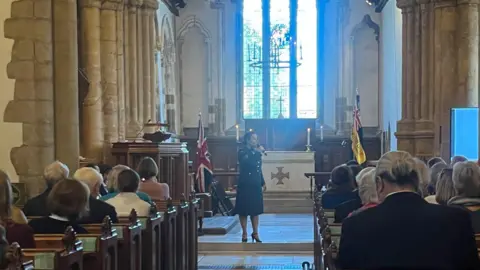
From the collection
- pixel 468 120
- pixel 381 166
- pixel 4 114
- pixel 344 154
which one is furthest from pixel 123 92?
pixel 381 166

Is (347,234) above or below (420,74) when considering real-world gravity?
below

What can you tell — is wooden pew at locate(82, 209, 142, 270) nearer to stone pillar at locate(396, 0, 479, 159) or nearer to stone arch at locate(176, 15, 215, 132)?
stone pillar at locate(396, 0, 479, 159)

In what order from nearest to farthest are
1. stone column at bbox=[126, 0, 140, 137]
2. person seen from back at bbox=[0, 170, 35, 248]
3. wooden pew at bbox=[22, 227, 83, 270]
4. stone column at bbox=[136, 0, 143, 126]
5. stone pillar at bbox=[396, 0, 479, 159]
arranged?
1. wooden pew at bbox=[22, 227, 83, 270]
2. person seen from back at bbox=[0, 170, 35, 248]
3. stone pillar at bbox=[396, 0, 479, 159]
4. stone column at bbox=[126, 0, 140, 137]
5. stone column at bbox=[136, 0, 143, 126]

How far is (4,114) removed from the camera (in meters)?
6.85

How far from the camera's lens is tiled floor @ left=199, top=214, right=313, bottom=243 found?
31.1ft

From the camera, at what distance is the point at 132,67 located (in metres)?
11.7

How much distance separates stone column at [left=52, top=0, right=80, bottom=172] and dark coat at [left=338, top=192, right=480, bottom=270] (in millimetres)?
4678

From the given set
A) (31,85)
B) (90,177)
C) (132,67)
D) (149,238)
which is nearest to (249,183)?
(31,85)

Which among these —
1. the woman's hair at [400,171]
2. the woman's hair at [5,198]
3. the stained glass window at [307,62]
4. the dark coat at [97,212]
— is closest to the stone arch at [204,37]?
the stained glass window at [307,62]

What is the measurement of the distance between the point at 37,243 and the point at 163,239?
6.57 feet

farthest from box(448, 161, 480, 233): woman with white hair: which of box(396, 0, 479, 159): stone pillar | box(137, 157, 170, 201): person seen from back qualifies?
box(396, 0, 479, 159): stone pillar

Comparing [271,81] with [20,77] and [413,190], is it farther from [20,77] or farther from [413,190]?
[413,190]

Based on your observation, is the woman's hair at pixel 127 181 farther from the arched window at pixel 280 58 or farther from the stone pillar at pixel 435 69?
the arched window at pixel 280 58

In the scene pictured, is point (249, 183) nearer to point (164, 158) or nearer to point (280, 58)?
point (164, 158)
